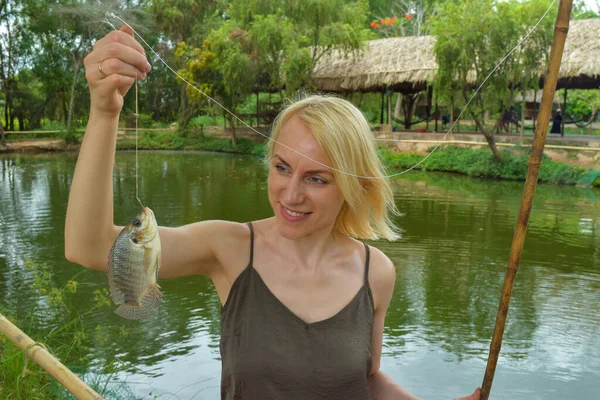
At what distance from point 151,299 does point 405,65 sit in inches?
751

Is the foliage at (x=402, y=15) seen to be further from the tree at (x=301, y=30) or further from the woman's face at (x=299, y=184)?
the woman's face at (x=299, y=184)

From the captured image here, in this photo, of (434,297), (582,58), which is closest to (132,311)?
(434,297)

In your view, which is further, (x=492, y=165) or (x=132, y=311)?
(x=492, y=165)

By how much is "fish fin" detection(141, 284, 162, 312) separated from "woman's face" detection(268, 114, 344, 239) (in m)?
0.45

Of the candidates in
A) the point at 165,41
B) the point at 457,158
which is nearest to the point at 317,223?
the point at 457,158

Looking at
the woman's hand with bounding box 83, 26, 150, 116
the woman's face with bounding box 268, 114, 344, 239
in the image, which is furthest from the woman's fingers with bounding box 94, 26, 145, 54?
the woman's face with bounding box 268, 114, 344, 239

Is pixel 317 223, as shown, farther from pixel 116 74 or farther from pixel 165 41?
pixel 165 41

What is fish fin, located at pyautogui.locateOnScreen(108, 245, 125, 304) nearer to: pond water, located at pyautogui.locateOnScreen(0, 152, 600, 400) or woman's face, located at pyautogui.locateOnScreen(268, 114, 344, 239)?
woman's face, located at pyautogui.locateOnScreen(268, 114, 344, 239)

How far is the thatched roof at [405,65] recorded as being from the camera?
53.9 feet

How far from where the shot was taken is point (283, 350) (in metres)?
1.58

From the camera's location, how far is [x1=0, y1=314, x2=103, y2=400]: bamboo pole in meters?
1.88

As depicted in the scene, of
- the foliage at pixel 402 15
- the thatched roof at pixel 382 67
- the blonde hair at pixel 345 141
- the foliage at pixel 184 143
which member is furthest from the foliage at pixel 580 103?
the blonde hair at pixel 345 141

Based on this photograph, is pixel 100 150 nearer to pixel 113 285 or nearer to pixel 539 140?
pixel 113 285

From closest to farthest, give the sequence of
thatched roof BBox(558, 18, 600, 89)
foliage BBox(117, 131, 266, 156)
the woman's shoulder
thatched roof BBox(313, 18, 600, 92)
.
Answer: the woman's shoulder
thatched roof BBox(558, 18, 600, 89)
thatched roof BBox(313, 18, 600, 92)
foliage BBox(117, 131, 266, 156)
